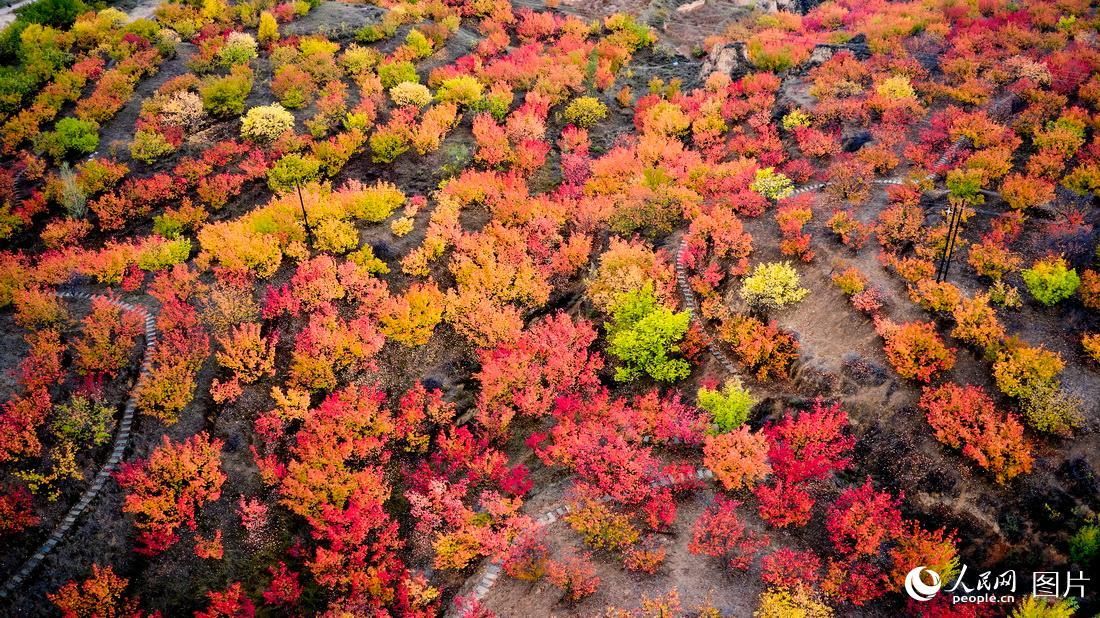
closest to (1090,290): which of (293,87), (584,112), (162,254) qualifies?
(584,112)

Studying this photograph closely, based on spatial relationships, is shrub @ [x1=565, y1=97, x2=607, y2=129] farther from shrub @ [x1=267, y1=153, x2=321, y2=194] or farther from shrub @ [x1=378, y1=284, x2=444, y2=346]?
shrub @ [x1=378, y1=284, x2=444, y2=346]

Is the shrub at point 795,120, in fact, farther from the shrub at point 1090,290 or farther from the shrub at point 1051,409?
the shrub at point 1051,409

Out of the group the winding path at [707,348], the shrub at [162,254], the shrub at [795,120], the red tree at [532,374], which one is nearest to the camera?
the winding path at [707,348]

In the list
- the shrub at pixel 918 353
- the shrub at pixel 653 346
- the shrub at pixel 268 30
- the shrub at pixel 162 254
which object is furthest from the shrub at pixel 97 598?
the shrub at pixel 268 30

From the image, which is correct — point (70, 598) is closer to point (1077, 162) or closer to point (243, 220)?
point (243, 220)

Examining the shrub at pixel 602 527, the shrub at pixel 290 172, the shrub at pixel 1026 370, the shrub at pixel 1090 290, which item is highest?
the shrub at pixel 290 172

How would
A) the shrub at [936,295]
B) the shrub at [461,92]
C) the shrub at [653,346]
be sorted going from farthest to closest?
1. the shrub at [461,92]
2. the shrub at [653,346]
3. the shrub at [936,295]

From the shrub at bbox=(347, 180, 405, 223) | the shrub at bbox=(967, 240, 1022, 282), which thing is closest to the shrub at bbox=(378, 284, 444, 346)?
the shrub at bbox=(347, 180, 405, 223)

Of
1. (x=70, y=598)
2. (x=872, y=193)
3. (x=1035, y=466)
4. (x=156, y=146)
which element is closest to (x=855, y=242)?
(x=872, y=193)
